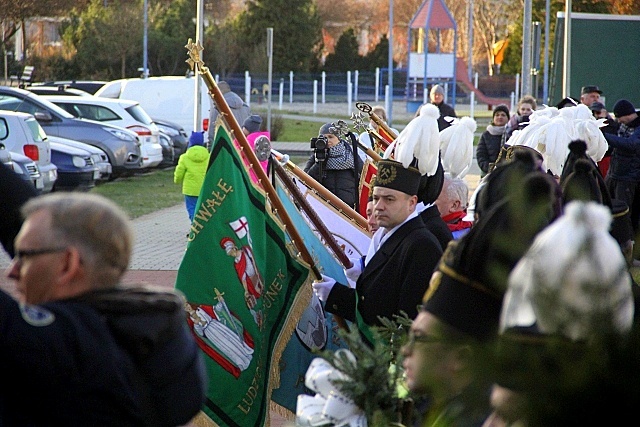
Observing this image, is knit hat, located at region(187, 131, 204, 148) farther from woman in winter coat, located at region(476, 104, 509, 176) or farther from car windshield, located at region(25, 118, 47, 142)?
woman in winter coat, located at region(476, 104, 509, 176)

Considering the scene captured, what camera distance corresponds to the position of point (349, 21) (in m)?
78.9

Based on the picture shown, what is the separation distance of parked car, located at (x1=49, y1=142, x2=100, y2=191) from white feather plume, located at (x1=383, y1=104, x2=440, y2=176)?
13.6 m

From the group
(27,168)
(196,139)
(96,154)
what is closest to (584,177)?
(196,139)

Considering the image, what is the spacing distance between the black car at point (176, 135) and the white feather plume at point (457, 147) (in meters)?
19.1

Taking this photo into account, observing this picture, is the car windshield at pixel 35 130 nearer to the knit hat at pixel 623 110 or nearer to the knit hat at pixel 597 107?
the knit hat at pixel 597 107

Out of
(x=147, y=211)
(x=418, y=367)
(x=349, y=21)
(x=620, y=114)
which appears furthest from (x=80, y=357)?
(x=349, y=21)

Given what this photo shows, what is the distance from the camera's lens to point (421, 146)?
16.4 feet

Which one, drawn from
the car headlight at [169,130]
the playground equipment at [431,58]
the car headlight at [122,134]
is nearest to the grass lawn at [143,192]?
the car headlight at [122,134]

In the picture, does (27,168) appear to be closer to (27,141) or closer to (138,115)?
(27,141)

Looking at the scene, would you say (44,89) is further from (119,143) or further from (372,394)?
(372,394)

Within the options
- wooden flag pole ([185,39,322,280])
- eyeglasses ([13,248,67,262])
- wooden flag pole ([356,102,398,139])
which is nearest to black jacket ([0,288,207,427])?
eyeglasses ([13,248,67,262])

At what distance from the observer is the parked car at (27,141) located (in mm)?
16047

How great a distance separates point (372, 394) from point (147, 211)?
14610 millimetres

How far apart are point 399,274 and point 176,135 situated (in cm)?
2183
